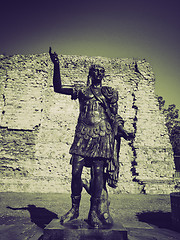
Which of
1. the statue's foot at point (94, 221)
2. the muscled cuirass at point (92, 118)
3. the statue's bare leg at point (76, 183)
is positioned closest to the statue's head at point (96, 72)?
the muscled cuirass at point (92, 118)

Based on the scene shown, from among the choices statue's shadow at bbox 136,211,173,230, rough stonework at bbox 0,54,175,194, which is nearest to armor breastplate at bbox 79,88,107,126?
statue's shadow at bbox 136,211,173,230

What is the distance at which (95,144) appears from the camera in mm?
2309

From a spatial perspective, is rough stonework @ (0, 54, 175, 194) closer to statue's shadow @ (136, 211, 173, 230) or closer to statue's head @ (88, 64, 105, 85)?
statue's shadow @ (136, 211, 173, 230)

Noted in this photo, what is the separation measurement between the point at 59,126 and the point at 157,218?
6228 millimetres

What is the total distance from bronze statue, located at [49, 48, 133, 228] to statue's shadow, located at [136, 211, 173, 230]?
7.41 ft

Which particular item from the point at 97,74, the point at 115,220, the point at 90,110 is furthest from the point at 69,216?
the point at 97,74

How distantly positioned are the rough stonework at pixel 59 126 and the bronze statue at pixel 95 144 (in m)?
6.42

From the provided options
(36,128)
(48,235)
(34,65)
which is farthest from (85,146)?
(34,65)

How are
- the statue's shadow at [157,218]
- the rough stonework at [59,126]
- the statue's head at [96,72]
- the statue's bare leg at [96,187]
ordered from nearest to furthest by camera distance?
the statue's bare leg at [96,187] < the statue's head at [96,72] < the statue's shadow at [157,218] < the rough stonework at [59,126]

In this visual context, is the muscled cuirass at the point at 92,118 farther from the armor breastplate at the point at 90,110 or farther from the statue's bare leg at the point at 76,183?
the statue's bare leg at the point at 76,183

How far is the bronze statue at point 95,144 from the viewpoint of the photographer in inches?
88.9

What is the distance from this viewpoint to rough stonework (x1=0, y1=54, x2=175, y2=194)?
27.7 feet

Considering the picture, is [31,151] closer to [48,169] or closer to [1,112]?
[48,169]

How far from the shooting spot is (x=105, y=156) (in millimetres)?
2301
